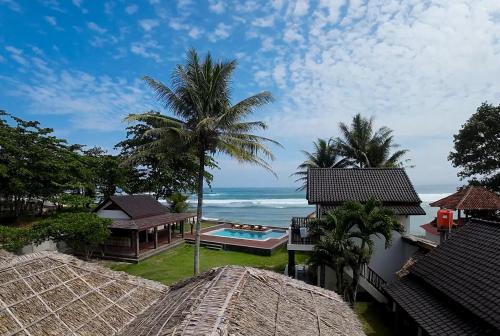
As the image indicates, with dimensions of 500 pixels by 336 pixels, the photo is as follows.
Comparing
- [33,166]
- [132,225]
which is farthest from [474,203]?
[33,166]

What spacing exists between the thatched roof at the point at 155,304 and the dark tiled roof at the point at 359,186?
861cm

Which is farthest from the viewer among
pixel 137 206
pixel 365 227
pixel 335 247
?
pixel 137 206

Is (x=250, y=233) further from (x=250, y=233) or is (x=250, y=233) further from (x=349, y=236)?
(x=349, y=236)

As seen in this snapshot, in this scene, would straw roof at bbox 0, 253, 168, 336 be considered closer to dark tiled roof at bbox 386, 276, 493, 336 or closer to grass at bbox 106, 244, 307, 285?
dark tiled roof at bbox 386, 276, 493, 336

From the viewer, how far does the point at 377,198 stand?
1505cm

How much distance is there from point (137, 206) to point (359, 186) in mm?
13287

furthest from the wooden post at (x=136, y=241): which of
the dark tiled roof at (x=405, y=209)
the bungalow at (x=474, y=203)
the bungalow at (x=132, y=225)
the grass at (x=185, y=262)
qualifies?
the bungalow at (x=474, y=203)

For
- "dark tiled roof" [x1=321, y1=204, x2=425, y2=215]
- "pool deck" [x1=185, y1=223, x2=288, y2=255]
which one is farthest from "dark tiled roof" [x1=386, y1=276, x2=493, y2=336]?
"pool deck" [x1=185, y1=223, x2=288, y2=255]

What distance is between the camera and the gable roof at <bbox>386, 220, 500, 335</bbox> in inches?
272

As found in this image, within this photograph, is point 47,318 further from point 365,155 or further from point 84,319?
point 365,155

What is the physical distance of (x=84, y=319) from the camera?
622 cm

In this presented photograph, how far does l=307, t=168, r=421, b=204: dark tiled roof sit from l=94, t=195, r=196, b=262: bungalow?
9.41 meters

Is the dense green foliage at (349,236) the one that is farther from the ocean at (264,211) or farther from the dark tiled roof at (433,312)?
the ocean at (264,211)

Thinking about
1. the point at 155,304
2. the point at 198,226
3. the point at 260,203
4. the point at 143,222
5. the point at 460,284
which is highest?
the point at 198,226
